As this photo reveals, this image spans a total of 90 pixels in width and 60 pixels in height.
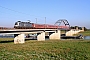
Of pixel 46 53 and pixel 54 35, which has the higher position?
pixel 54 35

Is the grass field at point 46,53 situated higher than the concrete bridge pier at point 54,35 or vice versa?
the concrete bridge pier at point 54,35

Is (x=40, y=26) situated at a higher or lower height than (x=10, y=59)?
higher

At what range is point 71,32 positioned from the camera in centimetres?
13750

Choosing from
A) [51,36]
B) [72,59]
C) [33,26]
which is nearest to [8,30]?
[33,26]

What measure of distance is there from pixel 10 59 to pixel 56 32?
260ft

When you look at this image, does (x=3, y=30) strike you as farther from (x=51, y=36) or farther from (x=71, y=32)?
(x=71, y=32)

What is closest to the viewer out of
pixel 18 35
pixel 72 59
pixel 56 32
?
pixel 72 59

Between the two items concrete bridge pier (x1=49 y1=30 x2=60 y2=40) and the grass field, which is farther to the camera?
concrete bridge pier (x1=49 y1=30 x2=60 y2=40)

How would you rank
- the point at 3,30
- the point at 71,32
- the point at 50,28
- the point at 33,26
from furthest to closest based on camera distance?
the point at 71,32 < the point at 50,28 < the point at 33,26 < the point at 3,30

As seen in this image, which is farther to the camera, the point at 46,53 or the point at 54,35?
the point at 54,35

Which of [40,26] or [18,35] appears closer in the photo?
[18,35]

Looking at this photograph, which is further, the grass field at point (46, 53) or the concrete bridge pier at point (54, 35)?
the concrete bridge pier at point (54, 35)

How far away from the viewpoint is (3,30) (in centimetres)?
4741

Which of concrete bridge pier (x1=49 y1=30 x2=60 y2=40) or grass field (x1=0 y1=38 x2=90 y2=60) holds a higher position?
concrete bridge pier (x1=49 y1=30 x2=60 y2=40)
